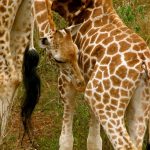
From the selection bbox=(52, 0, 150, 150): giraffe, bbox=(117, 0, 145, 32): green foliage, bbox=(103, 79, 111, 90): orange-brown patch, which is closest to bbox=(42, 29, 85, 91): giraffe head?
bbox=(52, 0, 150, 150): giraffe

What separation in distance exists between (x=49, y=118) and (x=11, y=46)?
1266 millimetres

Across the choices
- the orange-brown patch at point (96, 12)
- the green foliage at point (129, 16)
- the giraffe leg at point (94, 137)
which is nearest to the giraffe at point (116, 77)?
the orange-brown patch at point (96, 12)

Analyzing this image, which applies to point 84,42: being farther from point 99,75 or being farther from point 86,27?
point 99,75

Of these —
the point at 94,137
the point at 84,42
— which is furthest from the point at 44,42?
the point at 94,137

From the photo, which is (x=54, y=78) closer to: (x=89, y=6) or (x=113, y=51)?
(x=89, y=6)

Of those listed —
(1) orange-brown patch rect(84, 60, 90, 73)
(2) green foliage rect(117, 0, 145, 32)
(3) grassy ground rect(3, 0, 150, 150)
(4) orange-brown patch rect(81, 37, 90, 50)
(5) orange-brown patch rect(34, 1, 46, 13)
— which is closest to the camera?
(1) orange-brown patch rect(84, 60, 90, 73)

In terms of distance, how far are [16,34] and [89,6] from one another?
2.33 ft

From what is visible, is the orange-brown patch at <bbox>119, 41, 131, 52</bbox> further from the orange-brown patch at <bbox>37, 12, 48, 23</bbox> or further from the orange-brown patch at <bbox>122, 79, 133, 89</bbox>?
the orange-brown patch at <bbox>37, 12, 48, 23</bbox>

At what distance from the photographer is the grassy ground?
22.7 ft

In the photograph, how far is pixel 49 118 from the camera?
752cm

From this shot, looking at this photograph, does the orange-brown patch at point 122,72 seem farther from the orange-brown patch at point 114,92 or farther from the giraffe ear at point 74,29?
the giraffe ear at point 74,29

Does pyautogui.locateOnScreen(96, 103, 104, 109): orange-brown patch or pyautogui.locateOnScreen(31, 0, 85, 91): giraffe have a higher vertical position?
pyautogui.locateOnScreen(31, 0, 85, 91): giraffe

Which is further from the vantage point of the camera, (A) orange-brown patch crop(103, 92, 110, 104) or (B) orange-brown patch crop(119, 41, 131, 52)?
(B) orange-brown patch crop(119, 41, 131, 52)

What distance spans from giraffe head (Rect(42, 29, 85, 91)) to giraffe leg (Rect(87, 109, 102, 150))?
71 centimetres
